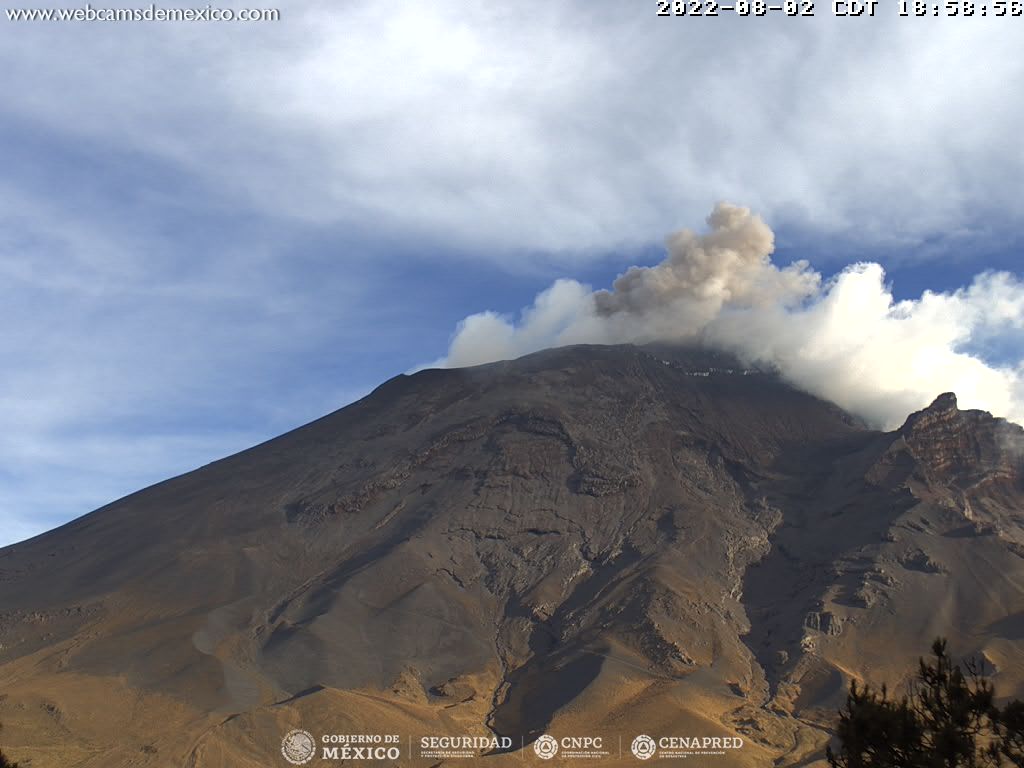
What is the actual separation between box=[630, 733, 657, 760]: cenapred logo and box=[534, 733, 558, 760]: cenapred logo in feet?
22.2

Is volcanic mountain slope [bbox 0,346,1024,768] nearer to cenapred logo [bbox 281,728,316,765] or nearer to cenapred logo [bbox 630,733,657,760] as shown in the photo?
cenapred logo [bbox 281,728,316,765]

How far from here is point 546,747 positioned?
89312 millimetres

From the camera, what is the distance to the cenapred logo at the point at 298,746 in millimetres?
85688

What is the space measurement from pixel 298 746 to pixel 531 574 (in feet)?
168

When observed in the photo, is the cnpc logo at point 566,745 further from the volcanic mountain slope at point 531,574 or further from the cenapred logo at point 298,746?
the cenapred logo at point 298,746

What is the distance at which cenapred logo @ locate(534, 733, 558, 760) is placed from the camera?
289ft

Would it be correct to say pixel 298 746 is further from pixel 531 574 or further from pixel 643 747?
pixel 531 574

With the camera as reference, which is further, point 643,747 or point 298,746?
point 643,747

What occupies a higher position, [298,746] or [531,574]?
[531,574]

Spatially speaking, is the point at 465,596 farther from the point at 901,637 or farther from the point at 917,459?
the point at 917,459

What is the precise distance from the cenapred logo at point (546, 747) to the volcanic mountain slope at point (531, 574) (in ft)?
7.48

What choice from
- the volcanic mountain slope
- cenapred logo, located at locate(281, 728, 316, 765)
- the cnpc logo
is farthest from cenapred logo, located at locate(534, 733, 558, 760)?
cenapred logo, located at locate(281, 728, 316, 765)

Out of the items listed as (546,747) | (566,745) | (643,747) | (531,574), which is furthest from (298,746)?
(531,574)

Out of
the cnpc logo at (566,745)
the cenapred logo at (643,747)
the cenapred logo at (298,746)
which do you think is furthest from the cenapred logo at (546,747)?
the cenapred logo at (298,746)
